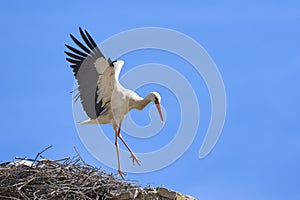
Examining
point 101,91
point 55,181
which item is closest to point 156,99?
point 101,91

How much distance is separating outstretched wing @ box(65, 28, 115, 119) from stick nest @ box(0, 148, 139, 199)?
143 centimetres

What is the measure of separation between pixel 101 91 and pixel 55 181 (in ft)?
6.32

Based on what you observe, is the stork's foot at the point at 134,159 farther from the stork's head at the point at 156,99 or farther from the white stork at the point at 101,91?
the stork's head at the point at 156,99

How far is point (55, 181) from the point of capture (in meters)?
7.91

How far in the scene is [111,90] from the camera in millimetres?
9617

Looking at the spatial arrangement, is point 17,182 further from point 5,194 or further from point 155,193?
point 155,193

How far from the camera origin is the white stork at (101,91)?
9320 millimetres

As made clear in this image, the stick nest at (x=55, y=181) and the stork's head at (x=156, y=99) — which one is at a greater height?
the stork's head at (x=156, y=99)

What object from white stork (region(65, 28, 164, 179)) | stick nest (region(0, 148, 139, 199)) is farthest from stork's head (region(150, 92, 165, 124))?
stick nest (region(0, 148, 139, 199))

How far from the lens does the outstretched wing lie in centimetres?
929

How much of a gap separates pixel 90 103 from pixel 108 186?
189 cm

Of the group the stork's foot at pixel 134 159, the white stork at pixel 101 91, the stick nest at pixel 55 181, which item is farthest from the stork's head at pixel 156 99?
the stick nest at pixel 55 181

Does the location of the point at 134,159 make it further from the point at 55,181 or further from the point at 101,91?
the point at 55,181

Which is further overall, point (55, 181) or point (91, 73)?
point (91, 73)
